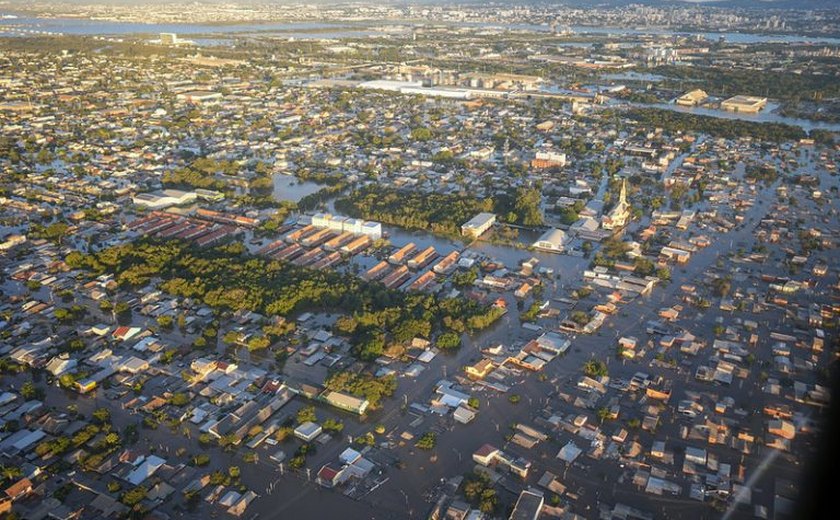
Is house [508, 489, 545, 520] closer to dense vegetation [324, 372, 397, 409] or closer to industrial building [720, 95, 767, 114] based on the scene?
dense vegetation [324, 372, 397, 409]

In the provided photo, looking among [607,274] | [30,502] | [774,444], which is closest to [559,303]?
[607,274]

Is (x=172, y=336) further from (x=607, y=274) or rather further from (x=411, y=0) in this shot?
(x=411, y=0)

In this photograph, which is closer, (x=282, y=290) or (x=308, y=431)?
(x=308, y=431)

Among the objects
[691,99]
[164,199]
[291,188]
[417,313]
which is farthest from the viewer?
[691,99]

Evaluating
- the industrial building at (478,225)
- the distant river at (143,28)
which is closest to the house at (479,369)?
the industrial building at (478,225)

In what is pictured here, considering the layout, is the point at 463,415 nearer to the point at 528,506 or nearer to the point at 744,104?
the point at 528,506

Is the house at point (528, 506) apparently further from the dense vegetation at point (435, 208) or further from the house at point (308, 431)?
the dense vegetation at point (435, 208)

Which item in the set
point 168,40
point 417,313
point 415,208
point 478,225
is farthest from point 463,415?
point 168,40
